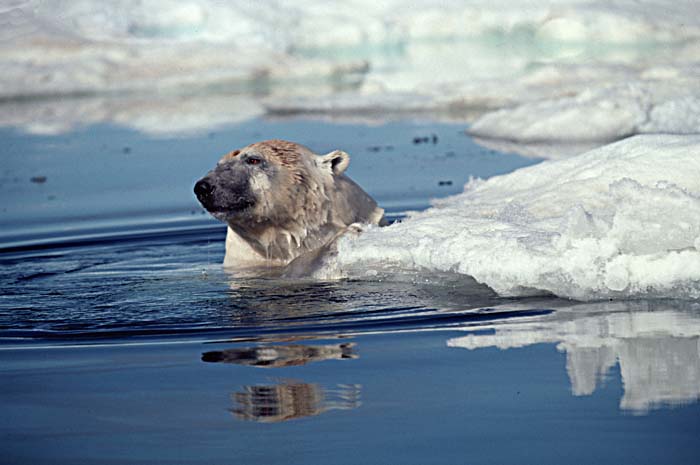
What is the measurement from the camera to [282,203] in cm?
600

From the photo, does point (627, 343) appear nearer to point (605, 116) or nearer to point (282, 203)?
point (282, 203)

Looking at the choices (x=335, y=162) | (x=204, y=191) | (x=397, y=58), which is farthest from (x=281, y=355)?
(x=397, y=58)

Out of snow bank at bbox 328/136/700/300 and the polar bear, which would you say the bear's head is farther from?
snow bank at bbox 328/136/700/300

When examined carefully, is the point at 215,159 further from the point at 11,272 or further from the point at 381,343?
the point at 381,343

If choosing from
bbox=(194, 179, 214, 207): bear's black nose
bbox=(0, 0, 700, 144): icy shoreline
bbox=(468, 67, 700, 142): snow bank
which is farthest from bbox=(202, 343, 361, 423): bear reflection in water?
bbox=(0, 0, 700, 144): icy shoreline

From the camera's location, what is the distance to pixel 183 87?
20891 mm

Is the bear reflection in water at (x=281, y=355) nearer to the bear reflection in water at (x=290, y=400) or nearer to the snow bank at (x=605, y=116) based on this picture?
the bear reflection in water at (x=290, y=400)

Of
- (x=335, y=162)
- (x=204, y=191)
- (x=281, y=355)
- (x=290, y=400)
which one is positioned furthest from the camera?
(x=335, y=162)

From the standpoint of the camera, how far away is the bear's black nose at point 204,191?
18.7 ft

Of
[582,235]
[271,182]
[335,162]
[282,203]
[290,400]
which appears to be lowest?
[290,400]

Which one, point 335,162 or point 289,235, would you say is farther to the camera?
point 335,162

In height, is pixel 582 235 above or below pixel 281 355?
above

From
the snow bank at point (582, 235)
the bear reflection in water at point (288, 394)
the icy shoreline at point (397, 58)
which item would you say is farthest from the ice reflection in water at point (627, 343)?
the icy shoreline at point (397, 58)

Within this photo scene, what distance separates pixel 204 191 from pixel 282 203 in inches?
18.7
